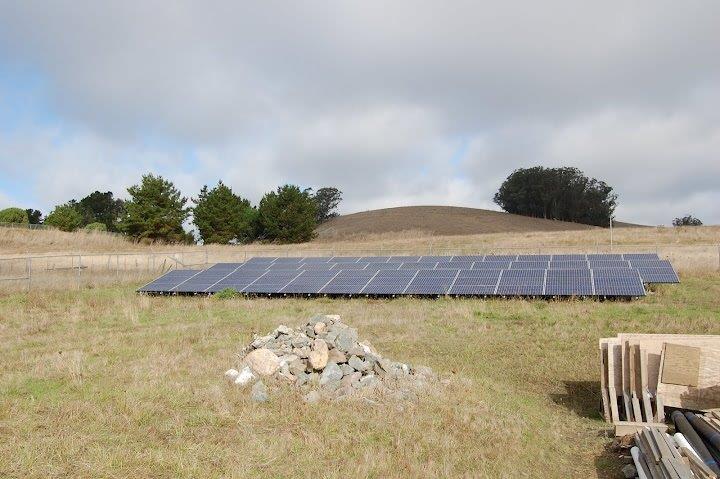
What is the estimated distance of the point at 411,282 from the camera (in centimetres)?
2619

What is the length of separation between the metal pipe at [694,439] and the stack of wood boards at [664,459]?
0.42 ft

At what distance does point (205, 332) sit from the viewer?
683 inches

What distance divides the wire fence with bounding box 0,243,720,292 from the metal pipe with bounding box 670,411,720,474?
24880 mm

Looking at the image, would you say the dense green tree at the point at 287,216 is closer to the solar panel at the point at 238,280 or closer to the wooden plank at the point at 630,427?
the solar panel at the point at 238,280

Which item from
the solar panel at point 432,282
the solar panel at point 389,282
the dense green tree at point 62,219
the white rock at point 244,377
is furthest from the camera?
the dense green tree at point 62,219

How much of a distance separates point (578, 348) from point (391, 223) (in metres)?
73.2

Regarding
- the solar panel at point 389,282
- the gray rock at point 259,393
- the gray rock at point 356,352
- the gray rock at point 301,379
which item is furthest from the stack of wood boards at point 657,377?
the solar panel at point 389,282

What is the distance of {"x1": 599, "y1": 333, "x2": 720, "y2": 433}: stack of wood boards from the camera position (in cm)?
901

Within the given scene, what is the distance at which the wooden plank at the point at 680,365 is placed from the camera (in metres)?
9.04

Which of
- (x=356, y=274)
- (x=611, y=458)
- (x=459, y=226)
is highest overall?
(x=459, y=226)

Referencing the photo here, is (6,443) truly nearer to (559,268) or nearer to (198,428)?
(198,428)

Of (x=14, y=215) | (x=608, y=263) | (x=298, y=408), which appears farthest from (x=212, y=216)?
(x=298, y=408)

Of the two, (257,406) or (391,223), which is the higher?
(391,223)

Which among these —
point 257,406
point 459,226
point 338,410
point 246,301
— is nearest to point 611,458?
point 338,410
